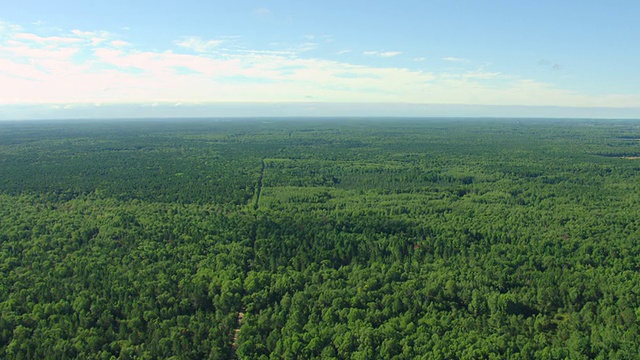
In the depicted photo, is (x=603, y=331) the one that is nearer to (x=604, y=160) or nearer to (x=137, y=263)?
(x=137, y=263)

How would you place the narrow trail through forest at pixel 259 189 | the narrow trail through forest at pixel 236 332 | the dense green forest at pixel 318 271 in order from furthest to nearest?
the narrow trail through forest at pixel 259 189
the narrow trail through forest at pixel 236 332
the dense green forest at pixel 318 271

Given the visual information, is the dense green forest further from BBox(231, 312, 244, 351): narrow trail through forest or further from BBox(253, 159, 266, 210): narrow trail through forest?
BBox(253, 159, 266, 210): narrow trail through forest

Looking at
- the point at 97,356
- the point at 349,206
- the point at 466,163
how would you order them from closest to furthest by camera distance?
the point at 97,356, the point at 349,206, the point at 466,163

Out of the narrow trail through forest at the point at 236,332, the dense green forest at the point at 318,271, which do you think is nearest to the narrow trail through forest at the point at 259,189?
the dense green forest at the point at 318,271

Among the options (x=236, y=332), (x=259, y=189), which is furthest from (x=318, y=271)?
(x=259, y=189)

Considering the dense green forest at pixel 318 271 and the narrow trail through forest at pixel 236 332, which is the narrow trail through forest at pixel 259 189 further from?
the narrow trail through forest at pixel 236 332

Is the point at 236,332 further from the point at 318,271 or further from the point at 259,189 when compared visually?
the point at 259,189

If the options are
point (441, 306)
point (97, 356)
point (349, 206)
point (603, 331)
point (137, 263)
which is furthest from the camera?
point (349, 206)

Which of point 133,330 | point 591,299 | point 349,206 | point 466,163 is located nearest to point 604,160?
point 466,163

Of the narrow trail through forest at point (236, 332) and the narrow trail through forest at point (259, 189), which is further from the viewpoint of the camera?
the narrow trail through forest at point (259, 189)
